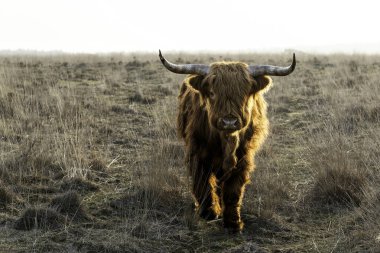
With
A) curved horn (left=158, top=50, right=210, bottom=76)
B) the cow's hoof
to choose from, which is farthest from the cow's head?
the cow's hoof

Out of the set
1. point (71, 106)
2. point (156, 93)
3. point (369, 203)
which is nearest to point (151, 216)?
point (369, 203)

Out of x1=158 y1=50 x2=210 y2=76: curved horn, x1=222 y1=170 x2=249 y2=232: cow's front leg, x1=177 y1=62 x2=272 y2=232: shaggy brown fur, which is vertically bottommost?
x1=222 y1=170 x2=249 y2=232: cow's front leg

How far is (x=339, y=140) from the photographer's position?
665 centimetres

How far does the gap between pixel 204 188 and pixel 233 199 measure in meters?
0.30

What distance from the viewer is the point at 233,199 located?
4633 mm

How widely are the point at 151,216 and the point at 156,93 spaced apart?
8323mm

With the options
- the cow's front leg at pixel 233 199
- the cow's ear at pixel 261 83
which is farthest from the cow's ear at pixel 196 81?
the cow's front leg at pixel 233 199

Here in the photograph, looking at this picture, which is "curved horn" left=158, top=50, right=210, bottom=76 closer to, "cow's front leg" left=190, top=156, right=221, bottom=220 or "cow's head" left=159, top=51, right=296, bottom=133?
"cow's head" left=159, top=51, right=296, bottom=133

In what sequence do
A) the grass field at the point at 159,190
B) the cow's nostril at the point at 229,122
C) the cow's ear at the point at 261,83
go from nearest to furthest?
the cow's nostril at the point at 229,122
the grass field at the point at 159,190
the cow's ear at the point at 261,83

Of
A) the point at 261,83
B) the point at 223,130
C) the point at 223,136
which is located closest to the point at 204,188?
the point at 223,136

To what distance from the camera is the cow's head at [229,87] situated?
414 centimetres

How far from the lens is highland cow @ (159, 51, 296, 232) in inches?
167

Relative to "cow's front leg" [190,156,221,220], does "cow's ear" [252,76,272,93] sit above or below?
above

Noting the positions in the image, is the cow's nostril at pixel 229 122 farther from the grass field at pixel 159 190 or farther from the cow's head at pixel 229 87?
the grass field at pixel 159 190
